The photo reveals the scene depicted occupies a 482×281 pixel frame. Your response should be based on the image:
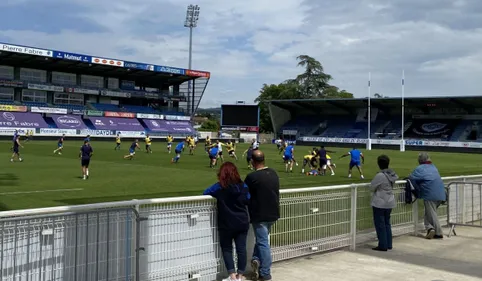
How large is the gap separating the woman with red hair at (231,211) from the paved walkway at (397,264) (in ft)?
2.76

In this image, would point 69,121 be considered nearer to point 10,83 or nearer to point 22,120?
point 22,120

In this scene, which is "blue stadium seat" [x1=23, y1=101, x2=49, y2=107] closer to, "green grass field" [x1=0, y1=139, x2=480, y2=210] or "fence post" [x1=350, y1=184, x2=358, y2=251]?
"green grass field" [x1=0, y1=139, x2=480, y2=210]

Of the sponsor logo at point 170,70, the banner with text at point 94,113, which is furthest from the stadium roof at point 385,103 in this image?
the banner with text at point 94,113

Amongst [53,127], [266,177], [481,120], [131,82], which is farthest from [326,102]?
[266,177]

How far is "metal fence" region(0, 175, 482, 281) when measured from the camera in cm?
449

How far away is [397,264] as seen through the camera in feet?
23.4

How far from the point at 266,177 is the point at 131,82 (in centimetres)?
8681

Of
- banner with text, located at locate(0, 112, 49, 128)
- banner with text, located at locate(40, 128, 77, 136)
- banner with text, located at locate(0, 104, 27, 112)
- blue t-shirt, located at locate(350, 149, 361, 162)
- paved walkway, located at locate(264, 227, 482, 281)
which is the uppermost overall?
banner with text, located at locate(0, 104, 27, 112)

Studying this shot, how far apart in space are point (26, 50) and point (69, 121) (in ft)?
37.3

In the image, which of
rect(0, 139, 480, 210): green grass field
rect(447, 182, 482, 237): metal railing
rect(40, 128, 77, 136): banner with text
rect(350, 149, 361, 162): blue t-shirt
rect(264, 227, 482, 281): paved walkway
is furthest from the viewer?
rect(40, 128, 77, 136): banner with text

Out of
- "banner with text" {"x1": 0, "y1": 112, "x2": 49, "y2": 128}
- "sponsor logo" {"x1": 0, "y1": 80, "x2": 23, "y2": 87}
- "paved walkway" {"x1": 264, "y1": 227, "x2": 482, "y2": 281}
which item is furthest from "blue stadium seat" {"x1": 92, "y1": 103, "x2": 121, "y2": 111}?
"paved walkway" {"x1": 264, "y1": 227, "x2": 482, "y2": 281}

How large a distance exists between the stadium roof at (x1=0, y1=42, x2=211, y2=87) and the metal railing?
67229 mm

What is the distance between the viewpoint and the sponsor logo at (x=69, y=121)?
71938mm

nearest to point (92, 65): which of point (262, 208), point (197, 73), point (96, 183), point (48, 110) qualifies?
point (48, 110)
